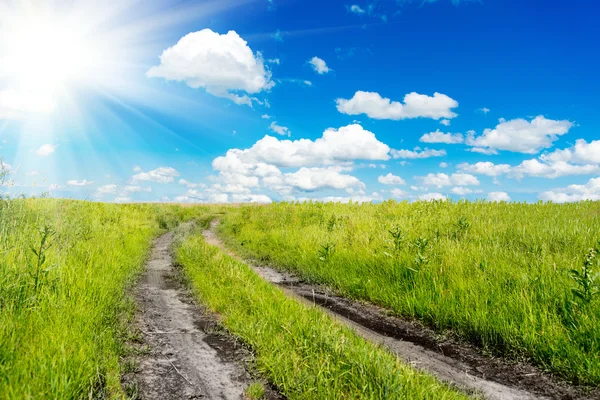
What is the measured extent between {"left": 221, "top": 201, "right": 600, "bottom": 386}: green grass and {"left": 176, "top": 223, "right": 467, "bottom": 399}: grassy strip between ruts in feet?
6.57

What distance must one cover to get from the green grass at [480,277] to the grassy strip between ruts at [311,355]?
2.00m

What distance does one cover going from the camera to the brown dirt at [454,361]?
185 inches

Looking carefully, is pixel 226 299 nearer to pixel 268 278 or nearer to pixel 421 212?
pixel 268 278

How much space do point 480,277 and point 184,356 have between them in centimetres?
574

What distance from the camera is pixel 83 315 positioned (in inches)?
233

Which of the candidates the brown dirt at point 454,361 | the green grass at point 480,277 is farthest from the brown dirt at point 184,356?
the green grass at point 480,277

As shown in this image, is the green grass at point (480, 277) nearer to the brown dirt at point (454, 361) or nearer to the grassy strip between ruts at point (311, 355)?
the brown dirt at point (454, 361)

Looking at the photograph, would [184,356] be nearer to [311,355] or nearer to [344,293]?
[311,355]

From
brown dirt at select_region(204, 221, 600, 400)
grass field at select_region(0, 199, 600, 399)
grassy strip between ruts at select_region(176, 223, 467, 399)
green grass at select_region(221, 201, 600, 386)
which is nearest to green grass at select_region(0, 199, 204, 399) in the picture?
grass field at select_region(0, 199, 600, 399)

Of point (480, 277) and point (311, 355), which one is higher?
point (480, 277)

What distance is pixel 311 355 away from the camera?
4.83 metres

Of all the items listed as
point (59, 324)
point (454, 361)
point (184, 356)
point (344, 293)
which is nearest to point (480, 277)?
point (454, 361)

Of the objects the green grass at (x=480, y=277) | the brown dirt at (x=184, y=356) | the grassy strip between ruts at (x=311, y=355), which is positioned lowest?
the brown dirt at (x=184, y=356)

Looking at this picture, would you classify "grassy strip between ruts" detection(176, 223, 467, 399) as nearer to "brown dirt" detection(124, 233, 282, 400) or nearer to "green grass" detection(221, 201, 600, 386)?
"brown dirt" detection(124, 233, 282, 400)
